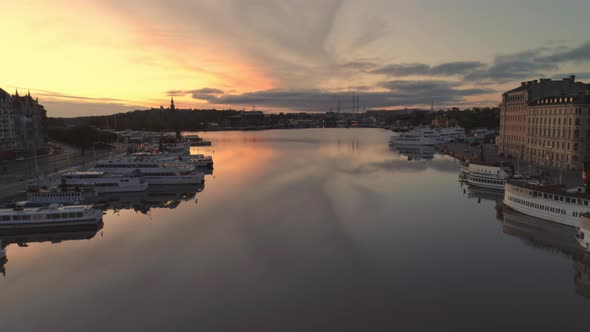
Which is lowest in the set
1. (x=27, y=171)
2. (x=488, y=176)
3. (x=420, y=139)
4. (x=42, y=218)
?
(x=42, y=218)

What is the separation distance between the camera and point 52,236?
2802 centimetres

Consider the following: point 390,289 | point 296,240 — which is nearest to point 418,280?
point 390,289

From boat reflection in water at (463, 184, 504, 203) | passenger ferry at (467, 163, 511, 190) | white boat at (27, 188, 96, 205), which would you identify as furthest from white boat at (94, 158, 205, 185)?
passenger ferry at (467, 163, 511, 190)

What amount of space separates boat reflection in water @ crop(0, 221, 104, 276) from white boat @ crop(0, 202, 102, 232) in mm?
362

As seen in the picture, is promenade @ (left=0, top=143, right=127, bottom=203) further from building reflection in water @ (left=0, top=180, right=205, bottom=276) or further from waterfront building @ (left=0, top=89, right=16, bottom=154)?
building reflection in water @ (left=0, top=180, right=205, bottom=276)

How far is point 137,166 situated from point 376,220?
31500 mm

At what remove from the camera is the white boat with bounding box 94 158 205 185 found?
48188 millimetres

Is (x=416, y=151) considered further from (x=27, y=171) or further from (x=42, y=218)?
(x=42, y=218)

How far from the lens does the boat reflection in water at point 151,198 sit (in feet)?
122

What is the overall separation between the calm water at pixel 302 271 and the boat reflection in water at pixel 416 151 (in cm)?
4181

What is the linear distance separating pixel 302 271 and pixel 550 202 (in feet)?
65.8

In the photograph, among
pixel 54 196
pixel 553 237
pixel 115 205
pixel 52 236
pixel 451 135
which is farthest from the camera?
pixel 451 135

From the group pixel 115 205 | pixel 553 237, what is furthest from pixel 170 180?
pixel 553 237

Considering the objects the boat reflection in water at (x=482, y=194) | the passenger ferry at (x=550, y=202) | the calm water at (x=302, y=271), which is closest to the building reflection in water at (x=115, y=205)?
the calm water at (x=302, y=271)
